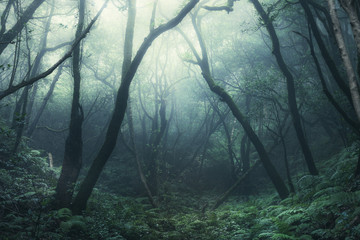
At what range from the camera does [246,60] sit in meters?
17.6

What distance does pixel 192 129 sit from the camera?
68.9 feet

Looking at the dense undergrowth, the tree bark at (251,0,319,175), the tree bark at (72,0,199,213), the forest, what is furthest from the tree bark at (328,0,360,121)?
the tree bark at (251,0,319,175)

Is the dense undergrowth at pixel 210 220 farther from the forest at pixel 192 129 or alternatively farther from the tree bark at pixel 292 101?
the tree bark at pixel 292 101

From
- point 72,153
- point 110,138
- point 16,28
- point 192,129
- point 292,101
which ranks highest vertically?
point 16,28

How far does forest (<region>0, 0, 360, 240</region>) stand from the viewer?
214 inches

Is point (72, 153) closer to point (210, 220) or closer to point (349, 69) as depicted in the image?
point (210, 220)

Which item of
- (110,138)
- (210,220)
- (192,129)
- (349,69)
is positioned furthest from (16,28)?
(192,129)

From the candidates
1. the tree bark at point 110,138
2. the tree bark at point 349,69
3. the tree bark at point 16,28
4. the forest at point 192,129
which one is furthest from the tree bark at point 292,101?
the tree bark at point 16,28

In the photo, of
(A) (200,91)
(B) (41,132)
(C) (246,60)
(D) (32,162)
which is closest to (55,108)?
(B) (41,132)

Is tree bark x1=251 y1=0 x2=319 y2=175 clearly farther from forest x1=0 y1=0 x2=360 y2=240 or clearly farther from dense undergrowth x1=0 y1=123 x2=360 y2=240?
dense undergrowth x1=0 y1=123 x2=360 y2=240

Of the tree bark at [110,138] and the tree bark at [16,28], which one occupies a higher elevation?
the tree bark at [16,28]

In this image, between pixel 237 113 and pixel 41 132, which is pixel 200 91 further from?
pixel 41 132

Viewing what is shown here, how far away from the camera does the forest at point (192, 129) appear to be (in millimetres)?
5434

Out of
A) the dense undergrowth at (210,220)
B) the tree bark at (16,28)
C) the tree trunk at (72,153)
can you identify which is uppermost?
the tree bark at (16,28)
